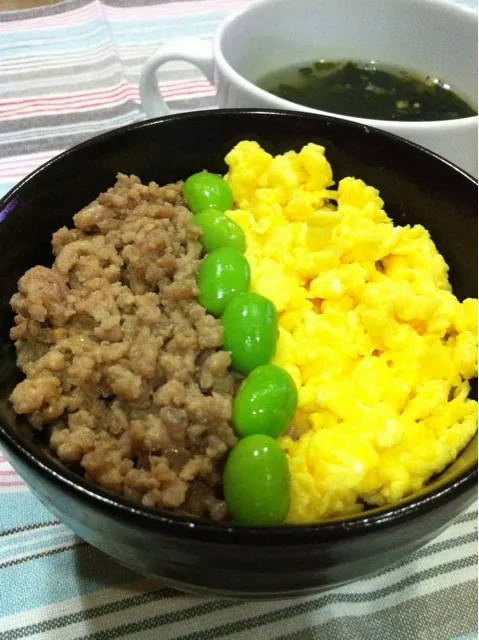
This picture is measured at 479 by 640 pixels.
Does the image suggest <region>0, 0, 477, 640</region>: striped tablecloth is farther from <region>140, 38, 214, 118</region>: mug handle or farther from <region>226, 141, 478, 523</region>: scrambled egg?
<region>140, 38, 214, 118</region>: mug handle

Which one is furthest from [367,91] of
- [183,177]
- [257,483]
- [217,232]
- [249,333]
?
[257,483]

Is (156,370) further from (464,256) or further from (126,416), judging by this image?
(464,256)

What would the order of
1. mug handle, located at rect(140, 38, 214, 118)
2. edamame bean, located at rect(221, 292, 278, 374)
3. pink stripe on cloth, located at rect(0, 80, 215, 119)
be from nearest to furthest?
edamame bean, located at rect(221, 292, 278, 374), mug handle, located at rect(140, 38, 214, 118), pink stripe on cloth, located at rect(0, 80, 215, 119)

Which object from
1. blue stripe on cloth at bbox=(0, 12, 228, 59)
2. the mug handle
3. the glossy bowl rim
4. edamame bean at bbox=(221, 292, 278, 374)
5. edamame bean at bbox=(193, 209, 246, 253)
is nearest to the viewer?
the glossy bowl rim

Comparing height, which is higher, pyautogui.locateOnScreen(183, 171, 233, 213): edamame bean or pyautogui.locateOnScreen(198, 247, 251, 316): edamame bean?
pyautogui.locateOnScreen(183, 171, 233, 213): edamame bean

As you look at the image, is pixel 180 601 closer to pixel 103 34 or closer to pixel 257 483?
pixel 257 483

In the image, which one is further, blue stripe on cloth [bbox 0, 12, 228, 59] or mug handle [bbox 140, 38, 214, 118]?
blue stripe on cloth [bbox 0, 12, 228, 59]

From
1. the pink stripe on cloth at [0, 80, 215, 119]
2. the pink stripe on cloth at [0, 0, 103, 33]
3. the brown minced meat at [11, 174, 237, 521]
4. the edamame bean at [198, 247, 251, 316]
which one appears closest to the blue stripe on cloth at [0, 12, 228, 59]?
the pink stripe on cloth at [0, 0, 103, 33]
